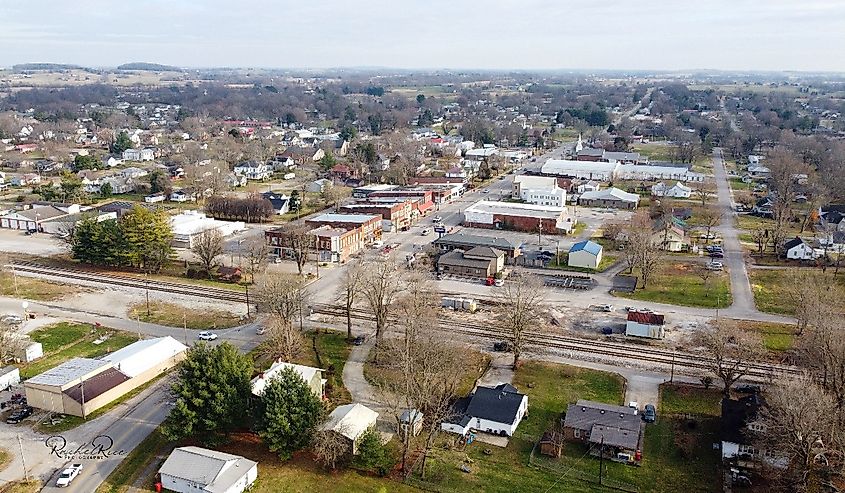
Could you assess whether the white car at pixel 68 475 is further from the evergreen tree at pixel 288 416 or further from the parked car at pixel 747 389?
the parked car at pixel 747 389

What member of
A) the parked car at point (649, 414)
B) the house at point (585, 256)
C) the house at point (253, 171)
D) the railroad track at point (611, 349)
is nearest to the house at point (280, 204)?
the house at point (253, 171)

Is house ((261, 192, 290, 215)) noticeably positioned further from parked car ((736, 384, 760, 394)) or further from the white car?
parked car ((736, 384, 760, 394))

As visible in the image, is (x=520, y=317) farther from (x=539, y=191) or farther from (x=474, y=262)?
(x=539, y=191)

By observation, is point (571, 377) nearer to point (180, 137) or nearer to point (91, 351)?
point (91, 351)

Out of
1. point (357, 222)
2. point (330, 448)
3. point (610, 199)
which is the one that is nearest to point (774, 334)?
point (330, 448)

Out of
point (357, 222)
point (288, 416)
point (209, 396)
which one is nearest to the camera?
point (288, 416)

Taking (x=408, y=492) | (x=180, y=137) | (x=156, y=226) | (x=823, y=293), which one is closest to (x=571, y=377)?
(x=408, y=492)

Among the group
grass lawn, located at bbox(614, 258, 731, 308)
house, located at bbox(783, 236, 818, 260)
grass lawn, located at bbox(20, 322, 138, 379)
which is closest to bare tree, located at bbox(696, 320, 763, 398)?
grass lawn, located at bbox(614, 258, 731, 308)
